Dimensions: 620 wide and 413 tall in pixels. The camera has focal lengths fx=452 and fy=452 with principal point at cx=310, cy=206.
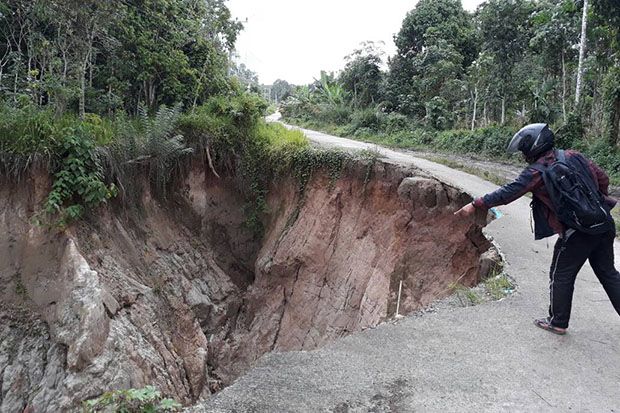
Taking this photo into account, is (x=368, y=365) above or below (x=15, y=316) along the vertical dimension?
above

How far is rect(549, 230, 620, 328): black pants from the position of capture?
12.6 ft

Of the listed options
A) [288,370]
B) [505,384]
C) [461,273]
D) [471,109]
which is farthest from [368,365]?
[471,109]

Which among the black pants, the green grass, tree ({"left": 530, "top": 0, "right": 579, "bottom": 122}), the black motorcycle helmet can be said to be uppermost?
tree ({"left": 530, "top": 0, "right": 579, "bottom": 122})

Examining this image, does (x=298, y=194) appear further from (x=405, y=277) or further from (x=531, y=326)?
(x=531, y=326)

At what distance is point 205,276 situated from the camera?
32.1 ft

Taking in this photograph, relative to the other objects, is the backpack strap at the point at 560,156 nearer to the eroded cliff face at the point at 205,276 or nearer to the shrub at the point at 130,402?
the eroded cliff face at the point at 205,276

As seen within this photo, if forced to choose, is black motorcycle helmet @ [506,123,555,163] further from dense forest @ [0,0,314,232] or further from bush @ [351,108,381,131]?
bush @ [351,108,381,131]

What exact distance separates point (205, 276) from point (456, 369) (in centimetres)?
713

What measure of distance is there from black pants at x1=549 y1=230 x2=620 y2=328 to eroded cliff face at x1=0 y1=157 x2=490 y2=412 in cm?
227

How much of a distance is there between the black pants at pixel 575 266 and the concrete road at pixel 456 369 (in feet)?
0.92

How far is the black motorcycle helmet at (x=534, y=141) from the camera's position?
12.9ft

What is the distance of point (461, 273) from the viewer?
675 centimetres

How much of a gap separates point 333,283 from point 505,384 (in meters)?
5.80

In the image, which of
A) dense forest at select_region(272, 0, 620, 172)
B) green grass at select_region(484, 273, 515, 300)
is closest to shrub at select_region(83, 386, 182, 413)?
green grass at select_region(484, 273, 515, 300)
